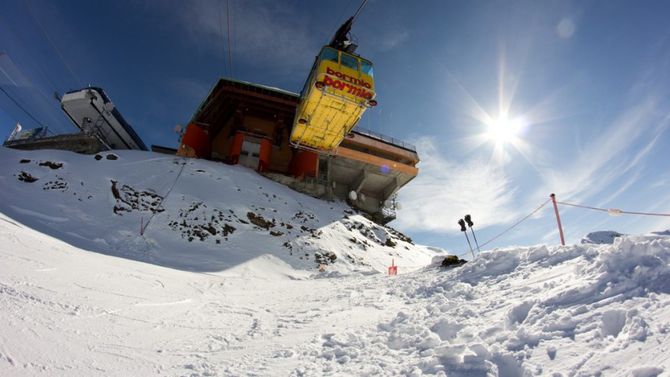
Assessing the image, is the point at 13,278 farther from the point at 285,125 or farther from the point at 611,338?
the point at 285,125

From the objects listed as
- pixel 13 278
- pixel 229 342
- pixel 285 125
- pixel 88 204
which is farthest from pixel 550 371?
pixel 285 125

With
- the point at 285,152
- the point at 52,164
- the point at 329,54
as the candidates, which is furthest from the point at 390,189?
the point at 52,164

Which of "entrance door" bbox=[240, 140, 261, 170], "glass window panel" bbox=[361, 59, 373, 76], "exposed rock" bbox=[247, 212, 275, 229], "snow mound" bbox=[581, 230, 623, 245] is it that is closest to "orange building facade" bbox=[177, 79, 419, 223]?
"entrance door" bbox=[240, 140, 261, 170]

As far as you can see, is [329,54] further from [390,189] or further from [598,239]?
[390,189]

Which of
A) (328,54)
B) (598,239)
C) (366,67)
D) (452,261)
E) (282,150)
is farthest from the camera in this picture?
(282,150)

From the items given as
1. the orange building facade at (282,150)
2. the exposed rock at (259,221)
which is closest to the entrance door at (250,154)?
the orange building facade at (282,150)

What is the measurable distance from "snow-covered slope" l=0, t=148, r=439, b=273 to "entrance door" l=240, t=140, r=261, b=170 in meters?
3.89

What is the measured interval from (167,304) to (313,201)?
77.6ft

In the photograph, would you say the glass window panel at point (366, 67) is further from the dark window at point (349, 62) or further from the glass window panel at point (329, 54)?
the glass window panel at point (329, 54)

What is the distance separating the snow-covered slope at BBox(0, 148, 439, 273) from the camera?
48.0ft

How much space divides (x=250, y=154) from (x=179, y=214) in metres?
15.1

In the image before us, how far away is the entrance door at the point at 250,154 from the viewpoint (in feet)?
107

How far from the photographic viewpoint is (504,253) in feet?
25.6

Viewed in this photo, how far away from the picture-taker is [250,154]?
3312 centimetres
